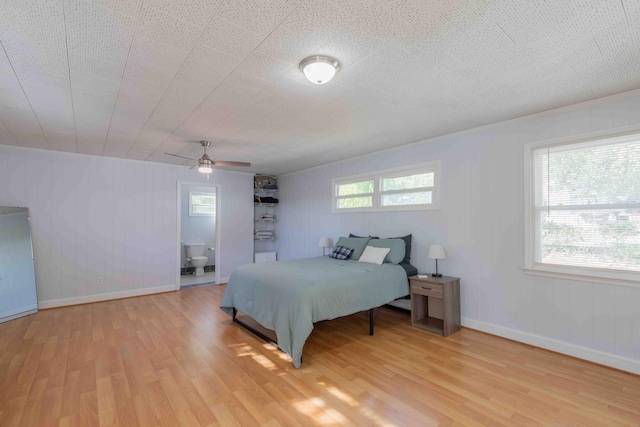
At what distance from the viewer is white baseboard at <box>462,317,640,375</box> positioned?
8.71 ft

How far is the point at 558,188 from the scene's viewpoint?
10.1ft

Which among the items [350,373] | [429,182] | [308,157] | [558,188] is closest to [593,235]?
[558,188]

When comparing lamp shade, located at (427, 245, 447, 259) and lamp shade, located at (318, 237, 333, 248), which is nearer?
lamp shade, located at (427, 245, 447, 259)

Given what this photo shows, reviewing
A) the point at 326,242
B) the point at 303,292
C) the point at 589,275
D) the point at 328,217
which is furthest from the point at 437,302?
the point at 328,217

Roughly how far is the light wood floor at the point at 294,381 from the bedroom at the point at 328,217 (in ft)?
0.16

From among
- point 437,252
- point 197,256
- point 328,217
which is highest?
point 328,217

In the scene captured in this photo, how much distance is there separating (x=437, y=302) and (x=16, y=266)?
596cm

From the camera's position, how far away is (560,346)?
301 cm

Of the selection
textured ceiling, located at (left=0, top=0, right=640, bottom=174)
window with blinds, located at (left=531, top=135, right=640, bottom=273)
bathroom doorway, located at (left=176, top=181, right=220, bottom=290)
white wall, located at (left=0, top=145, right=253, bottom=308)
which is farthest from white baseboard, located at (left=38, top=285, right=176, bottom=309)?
window with blinds, located at (left=531, top=135, right=640, bottom=273)

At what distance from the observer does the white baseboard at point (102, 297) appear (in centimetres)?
464

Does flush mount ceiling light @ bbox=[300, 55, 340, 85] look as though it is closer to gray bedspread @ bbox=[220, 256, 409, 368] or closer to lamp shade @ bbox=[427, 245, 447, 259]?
gray bedspread @ bbox=[220, 256, 409, 368]

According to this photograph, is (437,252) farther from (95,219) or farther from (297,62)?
(95,219)

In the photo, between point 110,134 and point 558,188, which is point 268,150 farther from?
point 558,188

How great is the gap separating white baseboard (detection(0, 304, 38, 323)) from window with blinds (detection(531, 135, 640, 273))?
6669 mm
